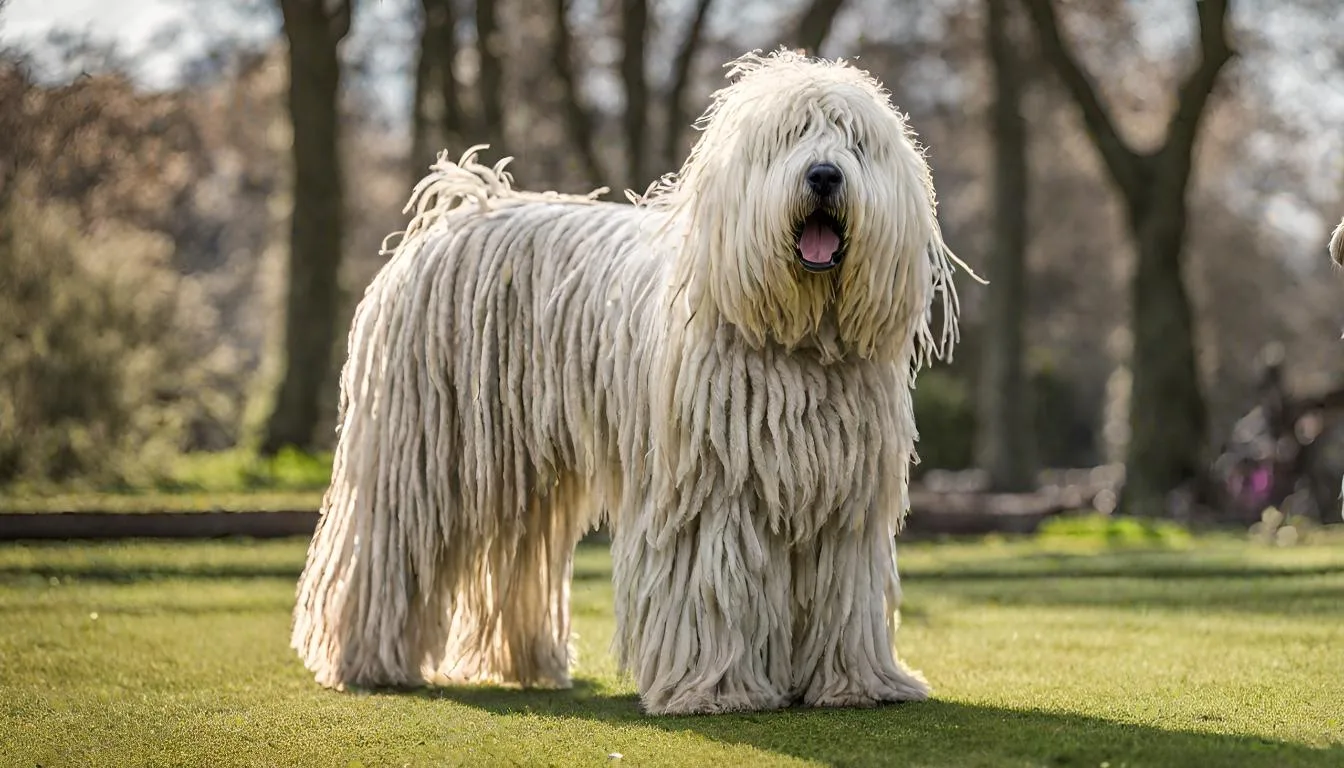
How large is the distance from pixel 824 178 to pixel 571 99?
16.5 m

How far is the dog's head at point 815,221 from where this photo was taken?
20.6 feet

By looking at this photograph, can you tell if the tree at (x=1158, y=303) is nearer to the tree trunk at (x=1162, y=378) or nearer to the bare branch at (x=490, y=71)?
the tree trunk at (x=1162, y=378)

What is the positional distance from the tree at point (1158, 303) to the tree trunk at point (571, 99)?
6.09 m

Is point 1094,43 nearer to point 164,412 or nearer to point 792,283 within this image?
point 164,412

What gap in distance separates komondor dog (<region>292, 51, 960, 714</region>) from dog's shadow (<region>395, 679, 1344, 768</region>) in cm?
22

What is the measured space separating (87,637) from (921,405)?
80.0 ft

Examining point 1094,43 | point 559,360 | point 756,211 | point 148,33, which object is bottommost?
point 559,360

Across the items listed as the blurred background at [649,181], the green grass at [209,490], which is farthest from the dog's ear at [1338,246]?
the green grass at [209,490]

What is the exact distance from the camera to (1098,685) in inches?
282

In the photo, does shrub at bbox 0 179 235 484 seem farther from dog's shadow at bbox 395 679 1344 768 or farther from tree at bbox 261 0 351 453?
dog's shadow at bbox 395 679 1344 768

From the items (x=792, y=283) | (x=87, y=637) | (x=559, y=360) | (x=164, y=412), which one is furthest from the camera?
(x=164, y=412)

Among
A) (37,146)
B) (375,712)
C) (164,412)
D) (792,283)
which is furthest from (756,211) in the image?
(164,412)

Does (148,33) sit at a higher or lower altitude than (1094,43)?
lower

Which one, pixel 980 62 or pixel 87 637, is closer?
pixel 87 637
